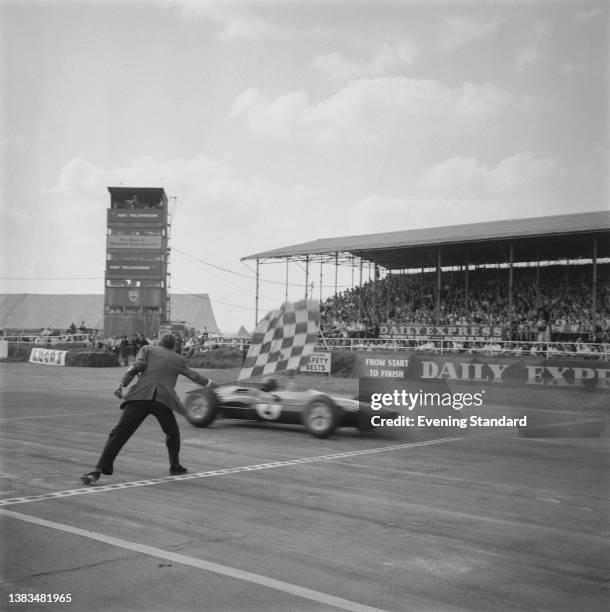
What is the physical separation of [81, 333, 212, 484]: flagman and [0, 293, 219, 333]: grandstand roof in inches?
2626

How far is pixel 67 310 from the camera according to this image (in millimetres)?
75250

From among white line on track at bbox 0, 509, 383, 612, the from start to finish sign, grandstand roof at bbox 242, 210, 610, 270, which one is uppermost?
grandstand roof at bbox 242, 210, 610, 270

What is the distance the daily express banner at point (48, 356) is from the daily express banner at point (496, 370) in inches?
712

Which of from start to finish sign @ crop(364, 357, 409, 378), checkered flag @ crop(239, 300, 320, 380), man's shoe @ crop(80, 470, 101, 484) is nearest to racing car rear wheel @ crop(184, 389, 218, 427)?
checkered flag @ crop(239, 300, 320, 380)

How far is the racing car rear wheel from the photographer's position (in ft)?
37.2

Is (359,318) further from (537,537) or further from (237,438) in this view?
(537,537)

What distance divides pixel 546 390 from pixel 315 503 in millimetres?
12037

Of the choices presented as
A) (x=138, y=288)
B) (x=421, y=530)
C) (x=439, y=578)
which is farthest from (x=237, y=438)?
(x=138, y=288)

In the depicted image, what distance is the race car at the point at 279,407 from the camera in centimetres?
1037

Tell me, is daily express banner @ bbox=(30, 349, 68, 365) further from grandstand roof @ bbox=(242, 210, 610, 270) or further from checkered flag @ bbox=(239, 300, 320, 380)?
checkered flag @ bbox=(239, 300, 320, 380)

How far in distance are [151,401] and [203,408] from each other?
4210mm

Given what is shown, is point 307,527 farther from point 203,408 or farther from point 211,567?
point 203,408

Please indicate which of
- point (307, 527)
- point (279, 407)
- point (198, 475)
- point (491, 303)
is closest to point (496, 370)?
point (279, 407)

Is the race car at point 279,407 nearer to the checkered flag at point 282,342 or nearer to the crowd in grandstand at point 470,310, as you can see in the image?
the checkered flag at point 282,342
